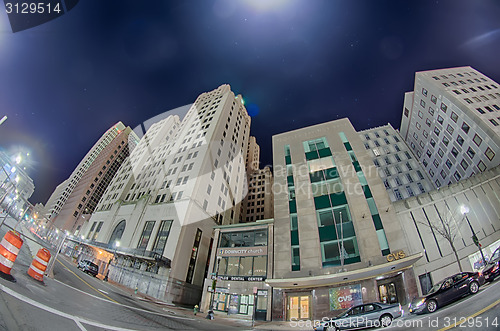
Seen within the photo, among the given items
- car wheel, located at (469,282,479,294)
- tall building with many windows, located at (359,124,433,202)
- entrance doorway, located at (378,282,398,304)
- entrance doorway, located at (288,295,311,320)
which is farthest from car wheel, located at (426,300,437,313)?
tall building with many windows, located at (359,124,433,202)

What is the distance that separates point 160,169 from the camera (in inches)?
2085

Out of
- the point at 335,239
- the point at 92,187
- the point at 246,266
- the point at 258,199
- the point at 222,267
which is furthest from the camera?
the point at 92,187

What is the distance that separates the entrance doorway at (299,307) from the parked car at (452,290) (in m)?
14.2

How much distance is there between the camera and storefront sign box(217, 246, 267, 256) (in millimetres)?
28194

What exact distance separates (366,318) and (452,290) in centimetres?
475

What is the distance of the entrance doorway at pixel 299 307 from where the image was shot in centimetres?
2220

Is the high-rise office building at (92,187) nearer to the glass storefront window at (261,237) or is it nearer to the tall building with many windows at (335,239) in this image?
the glass storefront window at (261,237)

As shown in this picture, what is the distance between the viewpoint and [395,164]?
47406mm

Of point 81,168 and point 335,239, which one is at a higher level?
point 81,168

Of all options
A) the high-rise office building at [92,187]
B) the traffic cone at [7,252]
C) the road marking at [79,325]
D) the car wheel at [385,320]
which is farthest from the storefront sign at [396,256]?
the high-rise office building at [92,187]

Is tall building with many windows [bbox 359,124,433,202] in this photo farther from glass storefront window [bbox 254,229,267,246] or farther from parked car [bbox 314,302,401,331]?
parked car [bbox 314,302,401,331]

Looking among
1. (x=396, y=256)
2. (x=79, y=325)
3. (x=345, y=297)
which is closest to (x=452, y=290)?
(x=396, y=256)

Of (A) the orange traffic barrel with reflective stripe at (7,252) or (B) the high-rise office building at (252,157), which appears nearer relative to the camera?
(A) the orange traffic barrel with reflective stripe at (7,252)

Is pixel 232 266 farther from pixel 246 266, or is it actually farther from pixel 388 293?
pixel 388 293
